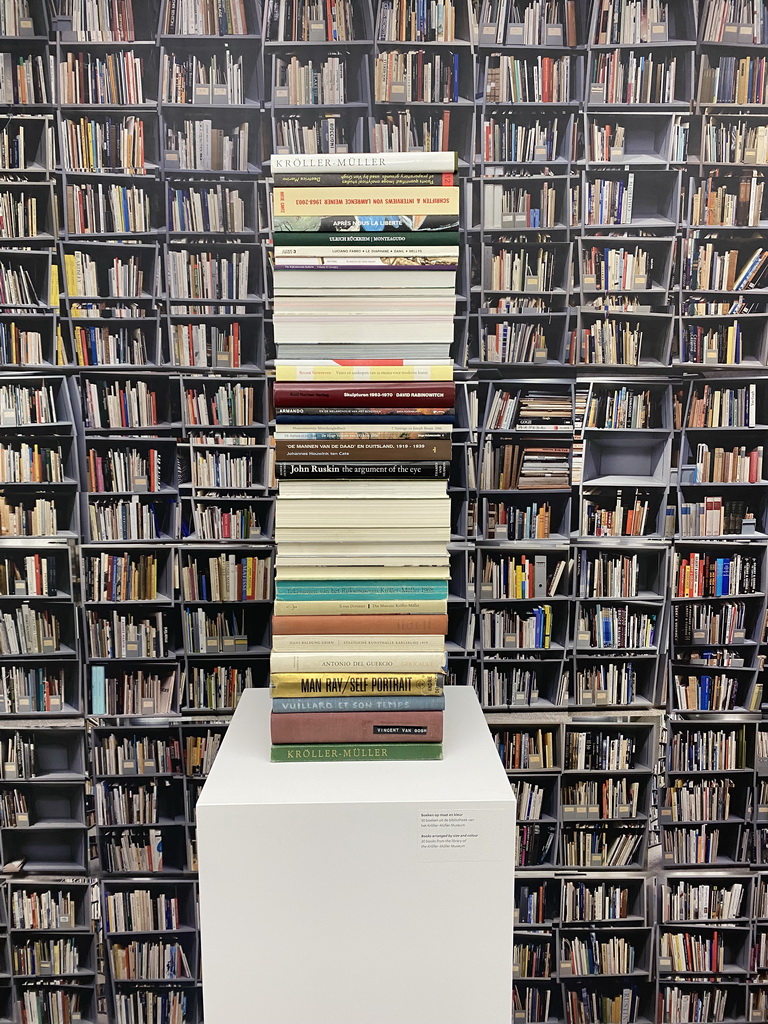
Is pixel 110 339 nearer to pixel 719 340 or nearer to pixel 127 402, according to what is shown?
pixel 127 402

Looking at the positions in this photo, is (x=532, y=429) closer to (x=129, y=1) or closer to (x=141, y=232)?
(x=141, y=232)

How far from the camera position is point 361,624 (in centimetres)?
188

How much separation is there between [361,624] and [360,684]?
133mm

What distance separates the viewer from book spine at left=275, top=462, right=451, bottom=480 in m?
1.83

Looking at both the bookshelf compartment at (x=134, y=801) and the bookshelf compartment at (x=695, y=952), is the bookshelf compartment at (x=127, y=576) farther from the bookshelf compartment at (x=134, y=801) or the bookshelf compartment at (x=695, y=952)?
the bookshelf compartment at (x=695, y=952)

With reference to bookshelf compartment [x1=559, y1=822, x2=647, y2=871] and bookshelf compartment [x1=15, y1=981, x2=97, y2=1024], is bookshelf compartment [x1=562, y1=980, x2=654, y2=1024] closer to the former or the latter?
bookshelf compartment [x1=559, y1=822, x2=647, y2=871]

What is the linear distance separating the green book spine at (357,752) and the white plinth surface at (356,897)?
70 mm

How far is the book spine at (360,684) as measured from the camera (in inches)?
73.2

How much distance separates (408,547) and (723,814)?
1.70m

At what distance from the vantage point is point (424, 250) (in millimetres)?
1804

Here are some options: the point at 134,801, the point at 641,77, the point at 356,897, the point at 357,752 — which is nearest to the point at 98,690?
the point at 134,801

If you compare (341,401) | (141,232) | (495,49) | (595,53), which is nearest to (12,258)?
(141,232)

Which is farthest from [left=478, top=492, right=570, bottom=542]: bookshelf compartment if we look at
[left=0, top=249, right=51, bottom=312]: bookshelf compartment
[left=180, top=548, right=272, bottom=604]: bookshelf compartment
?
[left=0, top=249, right=51, bottom=312]: bookshelf compartment

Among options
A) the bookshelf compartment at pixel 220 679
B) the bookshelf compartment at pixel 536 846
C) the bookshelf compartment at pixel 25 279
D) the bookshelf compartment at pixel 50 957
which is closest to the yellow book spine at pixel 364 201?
the bookshelf compartment at pixel 25 279
